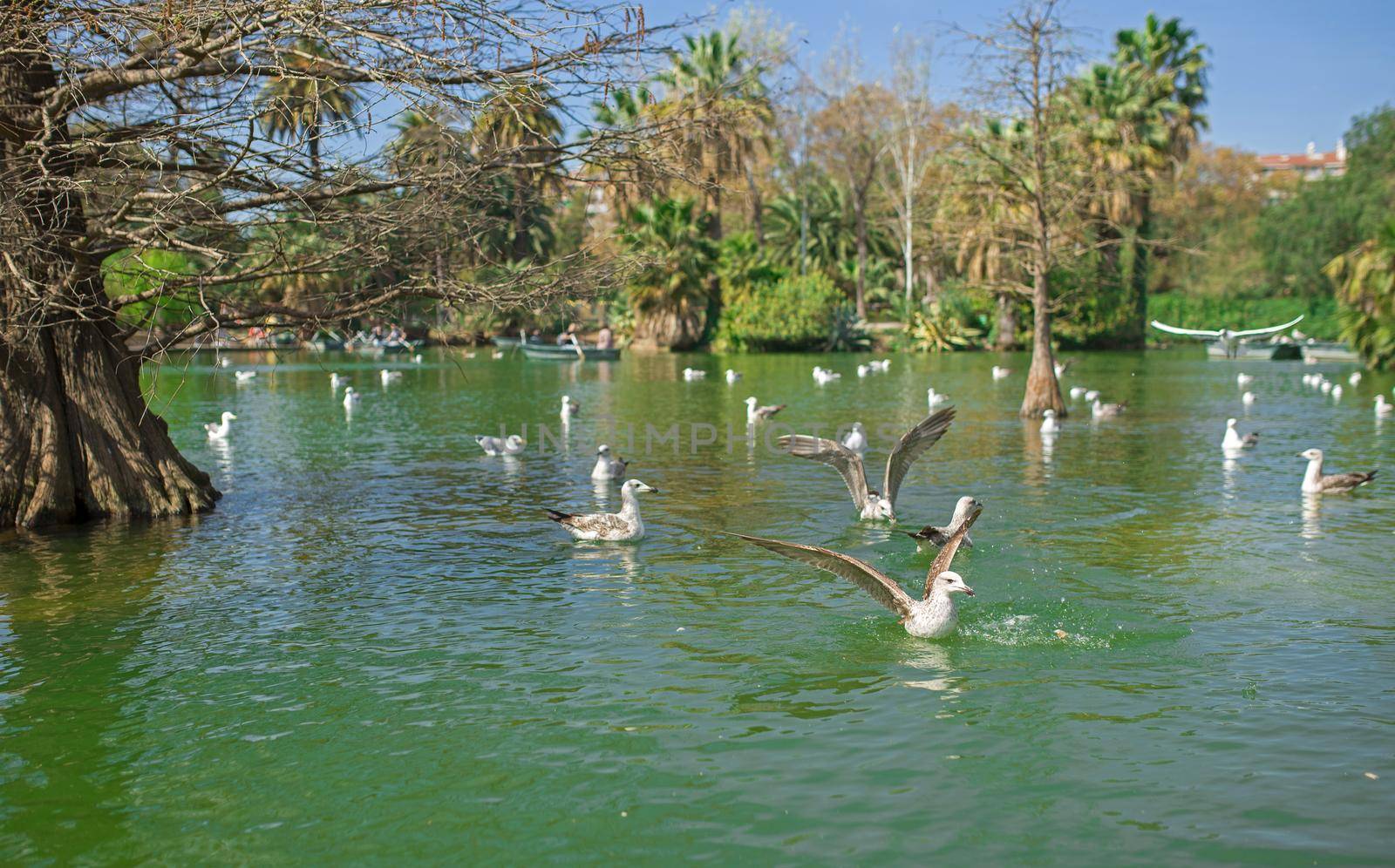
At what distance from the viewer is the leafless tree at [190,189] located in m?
11.3

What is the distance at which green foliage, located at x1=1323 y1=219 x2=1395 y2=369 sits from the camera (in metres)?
41.0

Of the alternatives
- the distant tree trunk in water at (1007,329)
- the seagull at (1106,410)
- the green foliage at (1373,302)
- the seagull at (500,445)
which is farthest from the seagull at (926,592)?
the distant tree trunk in water at (1007,329)

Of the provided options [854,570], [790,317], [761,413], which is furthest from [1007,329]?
[854,570]

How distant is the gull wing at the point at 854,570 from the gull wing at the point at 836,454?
479 cm

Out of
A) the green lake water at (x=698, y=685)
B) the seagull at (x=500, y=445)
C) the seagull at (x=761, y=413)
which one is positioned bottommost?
the green lake water at (x=698, y=685)

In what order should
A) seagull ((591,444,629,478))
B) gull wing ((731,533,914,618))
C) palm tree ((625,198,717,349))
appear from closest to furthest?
gull wing ((731,533,914,618))
seagull ((591,444,629,478))
palm tree ((625,198,717,349))

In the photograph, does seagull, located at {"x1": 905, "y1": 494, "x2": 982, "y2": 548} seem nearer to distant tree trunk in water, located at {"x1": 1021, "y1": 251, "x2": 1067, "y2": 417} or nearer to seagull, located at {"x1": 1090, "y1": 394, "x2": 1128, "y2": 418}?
distant tree trunk in water, located at {"x1": 1021, "y1": 251, "x2": 1067, "y2": 417}

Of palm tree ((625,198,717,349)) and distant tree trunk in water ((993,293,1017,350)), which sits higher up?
palm tree ((625,198,717,349))

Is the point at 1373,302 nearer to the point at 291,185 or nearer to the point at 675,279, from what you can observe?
the point at 675,279

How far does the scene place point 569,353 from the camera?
2229 inches

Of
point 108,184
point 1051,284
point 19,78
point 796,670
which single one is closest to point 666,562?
→ point 796,670

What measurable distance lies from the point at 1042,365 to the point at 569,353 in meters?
33.1

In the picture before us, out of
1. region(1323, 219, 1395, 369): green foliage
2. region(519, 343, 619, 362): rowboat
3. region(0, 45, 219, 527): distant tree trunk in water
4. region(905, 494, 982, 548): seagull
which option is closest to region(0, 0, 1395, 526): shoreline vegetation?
region(0, 45, 219, 527): distant tree trunk in water

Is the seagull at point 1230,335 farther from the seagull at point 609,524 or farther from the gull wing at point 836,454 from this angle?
the seagull at point 609,524
